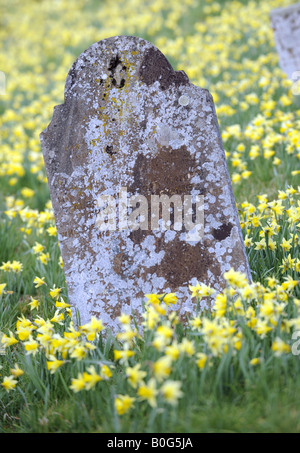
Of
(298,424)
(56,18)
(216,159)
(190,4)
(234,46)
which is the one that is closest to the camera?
(298,424)

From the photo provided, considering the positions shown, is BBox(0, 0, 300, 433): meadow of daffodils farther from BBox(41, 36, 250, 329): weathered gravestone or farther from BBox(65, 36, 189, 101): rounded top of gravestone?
BBox(65, 36, 189, 101): rounded top of gravestone

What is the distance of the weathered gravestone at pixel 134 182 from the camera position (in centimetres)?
247

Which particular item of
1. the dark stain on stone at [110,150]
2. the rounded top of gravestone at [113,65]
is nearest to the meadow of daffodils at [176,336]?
the dark stain on stone at [110,150]

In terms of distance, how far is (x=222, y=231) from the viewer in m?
2.45

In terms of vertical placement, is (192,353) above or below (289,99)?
below

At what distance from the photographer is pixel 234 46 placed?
26.4ft

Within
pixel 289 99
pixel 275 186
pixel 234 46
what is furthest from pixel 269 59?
pixel 275 186

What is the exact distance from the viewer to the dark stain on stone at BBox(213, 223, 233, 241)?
8.02 ft

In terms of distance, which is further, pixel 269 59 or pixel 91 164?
pixel 269 59

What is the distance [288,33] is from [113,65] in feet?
12.7

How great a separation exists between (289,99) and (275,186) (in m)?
1.70

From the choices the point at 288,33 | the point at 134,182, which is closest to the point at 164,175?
the point at 134,182

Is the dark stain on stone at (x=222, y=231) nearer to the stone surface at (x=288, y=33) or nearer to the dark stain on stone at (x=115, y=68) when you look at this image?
the dark stain on stone at (x=115, y=68)

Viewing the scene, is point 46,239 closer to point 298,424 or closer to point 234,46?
point 298,424
